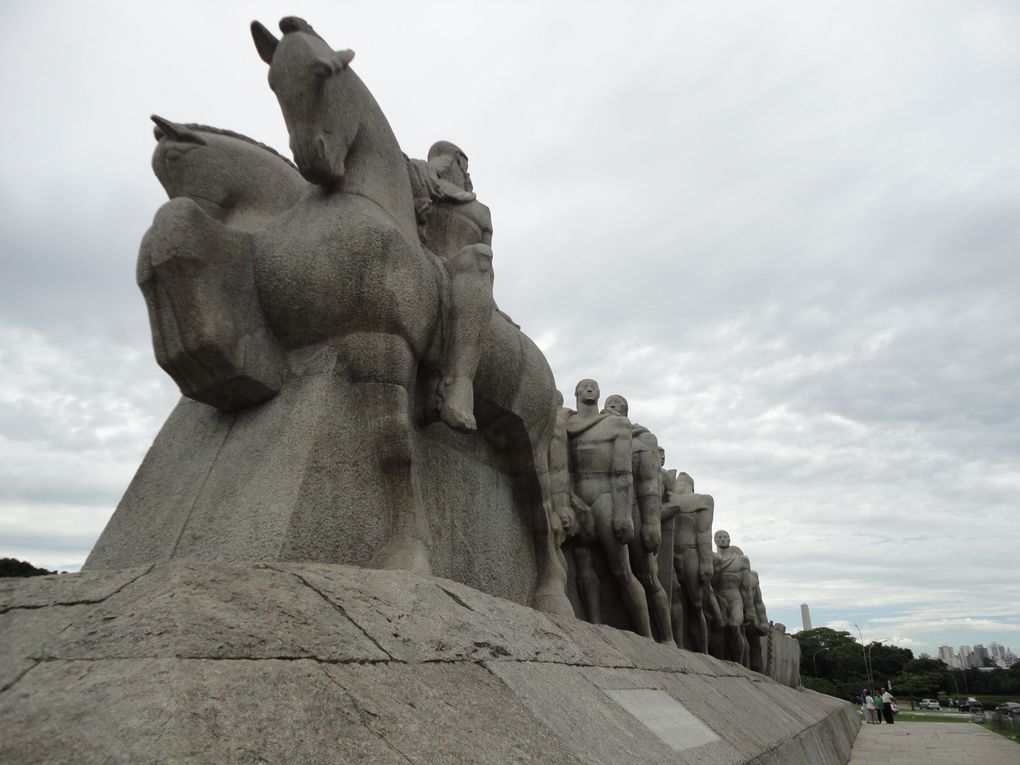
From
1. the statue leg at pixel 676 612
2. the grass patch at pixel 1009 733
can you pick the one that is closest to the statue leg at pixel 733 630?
the statue leg at pixel 676 612

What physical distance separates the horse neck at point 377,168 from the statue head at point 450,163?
1090 millimetres

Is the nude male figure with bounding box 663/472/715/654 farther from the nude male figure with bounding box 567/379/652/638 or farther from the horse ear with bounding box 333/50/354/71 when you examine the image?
the horse ear with bounding box 333/50/354/71

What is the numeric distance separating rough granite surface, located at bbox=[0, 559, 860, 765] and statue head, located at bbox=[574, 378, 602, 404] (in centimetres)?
551

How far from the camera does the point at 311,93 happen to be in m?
3.89

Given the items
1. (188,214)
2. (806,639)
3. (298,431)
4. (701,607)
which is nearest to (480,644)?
(298,431)

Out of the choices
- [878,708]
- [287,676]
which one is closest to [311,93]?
[287,676]

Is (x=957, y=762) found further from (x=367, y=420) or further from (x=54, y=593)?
(x=54, y=593)

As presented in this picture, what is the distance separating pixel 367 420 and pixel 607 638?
1.99 m

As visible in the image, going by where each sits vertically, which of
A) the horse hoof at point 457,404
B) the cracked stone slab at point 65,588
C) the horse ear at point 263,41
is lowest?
the cracked stone slab at point 65,588

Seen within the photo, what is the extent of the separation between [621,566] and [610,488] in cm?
86

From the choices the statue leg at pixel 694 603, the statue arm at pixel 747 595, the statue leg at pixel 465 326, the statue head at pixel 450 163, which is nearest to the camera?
the statue leg at pixel 465 326

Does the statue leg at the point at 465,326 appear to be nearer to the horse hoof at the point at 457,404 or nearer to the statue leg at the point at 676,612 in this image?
the horse hoof at the point at 457,404

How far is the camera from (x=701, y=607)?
1232 centimetres

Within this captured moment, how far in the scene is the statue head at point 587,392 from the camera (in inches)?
349
